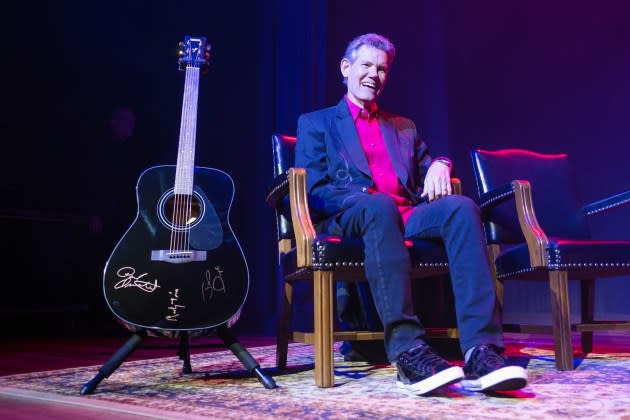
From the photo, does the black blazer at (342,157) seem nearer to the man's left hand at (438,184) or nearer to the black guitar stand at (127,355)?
the man's left hand at (438,184)

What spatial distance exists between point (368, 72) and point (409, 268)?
0.82 metres

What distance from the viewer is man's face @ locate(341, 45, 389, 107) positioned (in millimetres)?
2182

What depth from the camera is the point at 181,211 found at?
1.92 m

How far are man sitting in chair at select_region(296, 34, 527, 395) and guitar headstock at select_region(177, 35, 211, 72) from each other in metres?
0.40

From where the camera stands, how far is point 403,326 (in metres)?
1.61

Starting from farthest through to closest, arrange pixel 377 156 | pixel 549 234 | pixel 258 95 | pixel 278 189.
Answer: pixel 258 95 → pixel 549 234 → pixel 377 156 → pixel 278 189

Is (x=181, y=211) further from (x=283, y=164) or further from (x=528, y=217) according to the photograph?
(x=528, y=217)

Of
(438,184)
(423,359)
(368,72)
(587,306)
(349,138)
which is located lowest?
(423,359)

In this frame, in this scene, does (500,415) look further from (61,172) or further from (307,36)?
(61,172)
